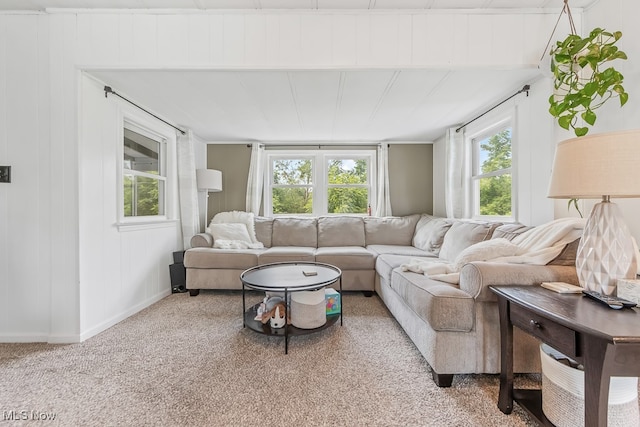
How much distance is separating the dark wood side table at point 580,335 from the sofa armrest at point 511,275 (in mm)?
95

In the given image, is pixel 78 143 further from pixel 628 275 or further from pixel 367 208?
pixel 367 208

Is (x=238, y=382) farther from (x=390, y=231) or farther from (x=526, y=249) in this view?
(x=390, y=231)

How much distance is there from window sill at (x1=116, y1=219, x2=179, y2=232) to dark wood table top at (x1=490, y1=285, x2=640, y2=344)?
290 centimetres

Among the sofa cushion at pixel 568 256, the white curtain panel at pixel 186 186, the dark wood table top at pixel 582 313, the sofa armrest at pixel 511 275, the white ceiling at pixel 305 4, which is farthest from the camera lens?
the white curtain panel at pixel 186 186

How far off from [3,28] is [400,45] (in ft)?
9.51

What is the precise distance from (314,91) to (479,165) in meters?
2.22

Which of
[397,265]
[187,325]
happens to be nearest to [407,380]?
[397,265]

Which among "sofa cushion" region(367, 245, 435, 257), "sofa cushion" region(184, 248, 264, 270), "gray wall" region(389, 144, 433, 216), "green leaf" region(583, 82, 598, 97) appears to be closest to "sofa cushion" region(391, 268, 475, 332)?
"green leaf" region(583, 82, 598, 97)

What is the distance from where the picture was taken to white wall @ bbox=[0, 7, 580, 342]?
186 cm

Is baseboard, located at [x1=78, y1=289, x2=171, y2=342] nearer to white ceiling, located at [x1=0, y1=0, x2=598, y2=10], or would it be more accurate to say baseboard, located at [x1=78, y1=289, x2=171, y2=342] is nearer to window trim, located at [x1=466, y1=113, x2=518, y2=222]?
white ceiling, located at [x1=0, y1=0, x2=598, y2=10]

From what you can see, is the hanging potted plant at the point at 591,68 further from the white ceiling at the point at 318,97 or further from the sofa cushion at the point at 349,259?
the sofa cushion at the point at 349,259

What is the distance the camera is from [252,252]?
3.05m

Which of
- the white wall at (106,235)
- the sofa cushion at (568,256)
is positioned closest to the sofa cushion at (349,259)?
the sofa cushion at (568,256)

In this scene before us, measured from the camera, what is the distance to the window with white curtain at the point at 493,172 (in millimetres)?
2691
